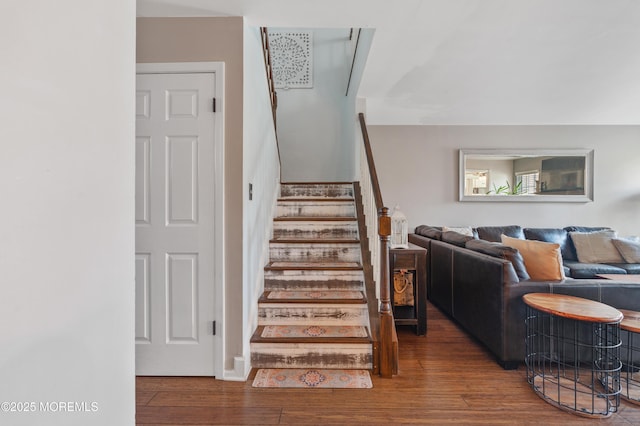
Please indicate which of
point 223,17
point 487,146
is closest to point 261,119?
point 223,17

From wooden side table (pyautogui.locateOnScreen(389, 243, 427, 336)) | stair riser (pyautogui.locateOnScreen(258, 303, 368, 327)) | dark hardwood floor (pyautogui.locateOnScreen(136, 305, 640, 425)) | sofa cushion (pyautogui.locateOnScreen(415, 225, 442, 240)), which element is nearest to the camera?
dark hardwood floor (pyautogui.locateOnScreen(136, 305, 640, 425))

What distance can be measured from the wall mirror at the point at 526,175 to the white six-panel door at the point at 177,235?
4.06 metres

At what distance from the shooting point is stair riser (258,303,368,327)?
2.46m

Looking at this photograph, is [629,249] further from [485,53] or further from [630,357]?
[485,53]

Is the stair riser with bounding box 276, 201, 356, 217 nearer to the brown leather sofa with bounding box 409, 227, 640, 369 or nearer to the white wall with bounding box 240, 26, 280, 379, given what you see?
the white wall with bounding box 240, 26, 280, 379

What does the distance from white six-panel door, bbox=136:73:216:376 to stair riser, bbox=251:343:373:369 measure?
0.36m

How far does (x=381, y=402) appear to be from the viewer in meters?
1.86

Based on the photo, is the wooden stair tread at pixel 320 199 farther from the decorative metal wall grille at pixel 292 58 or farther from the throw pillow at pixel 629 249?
the throw pillow at pixel 629 249

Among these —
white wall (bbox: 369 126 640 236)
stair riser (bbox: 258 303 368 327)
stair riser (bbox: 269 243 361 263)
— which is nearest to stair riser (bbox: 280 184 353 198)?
stair riser (bbox: 269 243 361 263)

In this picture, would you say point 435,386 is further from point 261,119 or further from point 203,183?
point 261,119

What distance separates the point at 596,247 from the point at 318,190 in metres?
3.81

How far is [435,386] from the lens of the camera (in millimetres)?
2031

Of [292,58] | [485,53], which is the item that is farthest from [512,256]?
[292,58]
